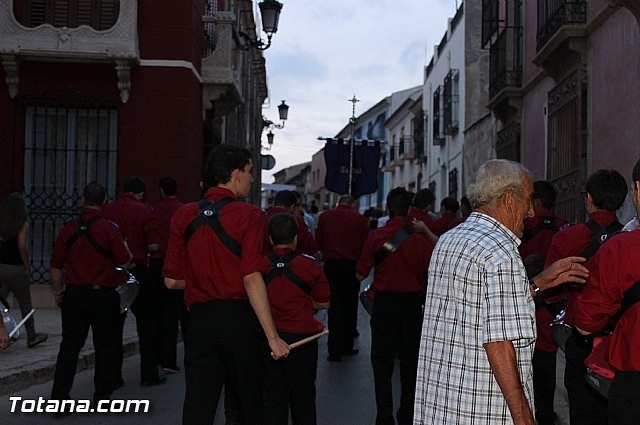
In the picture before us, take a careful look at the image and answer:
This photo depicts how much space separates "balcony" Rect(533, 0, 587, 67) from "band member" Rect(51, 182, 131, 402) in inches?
316

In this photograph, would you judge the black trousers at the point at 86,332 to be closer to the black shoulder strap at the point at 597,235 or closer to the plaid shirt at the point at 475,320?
the black shoulder strap at the point at 597,235

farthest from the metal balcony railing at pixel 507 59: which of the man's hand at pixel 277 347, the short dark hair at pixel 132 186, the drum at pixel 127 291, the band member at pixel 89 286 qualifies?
the man's hand at pixel 277 347

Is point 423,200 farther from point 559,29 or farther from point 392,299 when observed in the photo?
point 559,29

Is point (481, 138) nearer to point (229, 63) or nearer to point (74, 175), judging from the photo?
point (229, 63)

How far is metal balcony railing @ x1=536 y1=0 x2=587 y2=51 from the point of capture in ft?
43.2

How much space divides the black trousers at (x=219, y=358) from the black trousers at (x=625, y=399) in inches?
78.0

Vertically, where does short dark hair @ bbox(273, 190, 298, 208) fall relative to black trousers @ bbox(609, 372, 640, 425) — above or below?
above

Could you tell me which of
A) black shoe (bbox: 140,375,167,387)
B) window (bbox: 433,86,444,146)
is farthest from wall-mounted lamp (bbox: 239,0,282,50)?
window (bbox: 433,86,444,146)

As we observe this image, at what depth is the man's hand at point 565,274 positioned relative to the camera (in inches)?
165

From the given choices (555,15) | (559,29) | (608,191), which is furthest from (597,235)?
(555,15)

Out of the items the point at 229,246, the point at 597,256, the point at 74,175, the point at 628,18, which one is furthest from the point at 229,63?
the point at 597,256

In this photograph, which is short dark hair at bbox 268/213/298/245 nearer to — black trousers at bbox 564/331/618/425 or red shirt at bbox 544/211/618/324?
red shirt at bbox 544/211/618/324

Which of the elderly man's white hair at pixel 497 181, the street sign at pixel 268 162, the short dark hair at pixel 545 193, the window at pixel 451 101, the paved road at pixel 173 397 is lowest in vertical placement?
the paved road at pixel 173 397

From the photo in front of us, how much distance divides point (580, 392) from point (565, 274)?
1.28m
